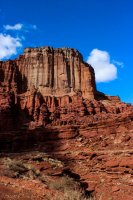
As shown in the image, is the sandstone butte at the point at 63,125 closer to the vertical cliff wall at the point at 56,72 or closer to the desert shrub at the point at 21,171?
the vertical cliff wall at the point at 56,72

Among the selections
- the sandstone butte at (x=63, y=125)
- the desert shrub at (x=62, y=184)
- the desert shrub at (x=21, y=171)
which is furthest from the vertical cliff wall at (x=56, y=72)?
the desert shrub at (x=62, y=184)

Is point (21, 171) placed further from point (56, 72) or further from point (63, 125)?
point (56, 72)

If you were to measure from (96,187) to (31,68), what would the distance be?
60.3 meters

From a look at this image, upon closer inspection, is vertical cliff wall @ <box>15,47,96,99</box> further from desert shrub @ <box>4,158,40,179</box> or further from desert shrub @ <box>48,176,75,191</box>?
desert shrub @ <box>48,176,75,191</box>

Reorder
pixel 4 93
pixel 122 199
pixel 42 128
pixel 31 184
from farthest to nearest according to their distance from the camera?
pixel 4 93 → pixel 42 128 → pixel 122 199 → pixel 31 184

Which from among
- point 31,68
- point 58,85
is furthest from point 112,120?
point 31,68

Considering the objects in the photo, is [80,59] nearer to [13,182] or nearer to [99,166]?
[99,166]

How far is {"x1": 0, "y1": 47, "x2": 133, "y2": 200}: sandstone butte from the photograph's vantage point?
1385 inches

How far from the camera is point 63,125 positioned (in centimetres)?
5409

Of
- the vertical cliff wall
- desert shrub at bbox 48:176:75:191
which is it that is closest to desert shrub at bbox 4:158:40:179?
desert shrub at bbox 48:176:75:191

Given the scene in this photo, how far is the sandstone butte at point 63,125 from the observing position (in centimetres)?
3519

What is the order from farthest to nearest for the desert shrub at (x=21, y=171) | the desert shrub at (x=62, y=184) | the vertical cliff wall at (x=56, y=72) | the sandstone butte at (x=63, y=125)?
the vertical cliff wall at (x=56, y=72) < the sandstone butte at (x=63, y=125) < the desert shrub at (x=62, y=184) < the desert shrub at (x=21, y=171)

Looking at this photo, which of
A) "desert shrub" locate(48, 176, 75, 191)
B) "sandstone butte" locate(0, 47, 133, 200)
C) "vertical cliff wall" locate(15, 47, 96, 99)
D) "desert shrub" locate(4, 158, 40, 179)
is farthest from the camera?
"vertical cliff wall" locate(15, 47, 96, 99)

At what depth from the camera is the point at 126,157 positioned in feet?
121
